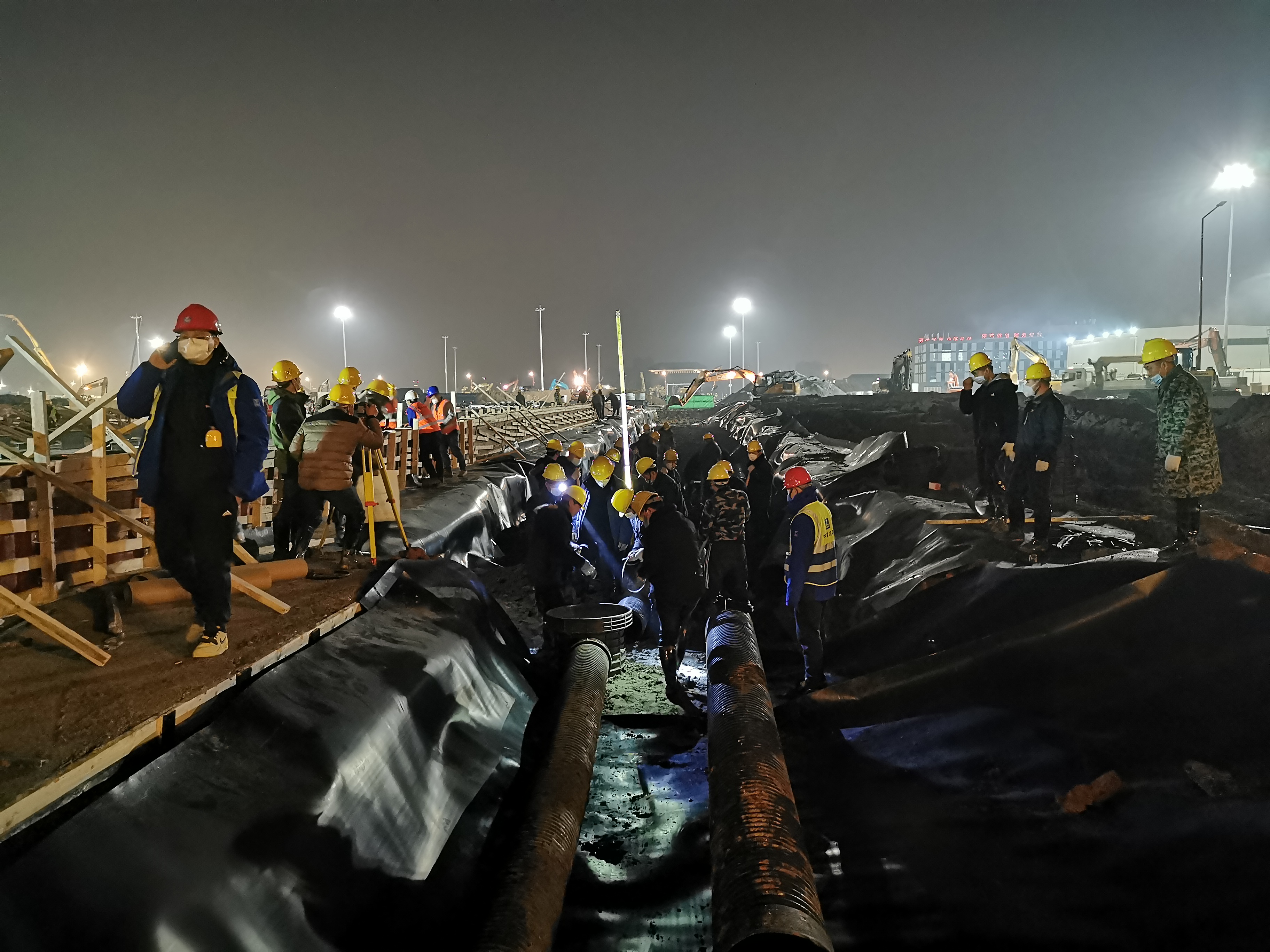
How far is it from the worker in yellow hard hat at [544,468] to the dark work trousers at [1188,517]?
5.87m

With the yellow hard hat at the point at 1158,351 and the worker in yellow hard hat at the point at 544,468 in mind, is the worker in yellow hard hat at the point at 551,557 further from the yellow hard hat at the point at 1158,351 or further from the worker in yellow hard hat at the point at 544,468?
the yellow hard hat at the point at 1158,351

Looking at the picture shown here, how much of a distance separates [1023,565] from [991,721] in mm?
2011

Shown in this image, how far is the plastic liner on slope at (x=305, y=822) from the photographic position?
89.1 inches

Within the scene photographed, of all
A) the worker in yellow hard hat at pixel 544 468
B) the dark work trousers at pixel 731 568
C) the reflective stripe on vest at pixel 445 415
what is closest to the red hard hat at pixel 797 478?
the dark work trousers at pixel 731 568

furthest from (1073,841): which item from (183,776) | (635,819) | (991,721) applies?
(183,776)

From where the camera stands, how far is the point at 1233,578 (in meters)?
3.85

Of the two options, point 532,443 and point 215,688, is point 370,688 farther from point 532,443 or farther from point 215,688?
point 532,443

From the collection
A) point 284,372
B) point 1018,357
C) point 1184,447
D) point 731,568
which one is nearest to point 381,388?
point 284,372

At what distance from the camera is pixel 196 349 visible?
11.4 feet

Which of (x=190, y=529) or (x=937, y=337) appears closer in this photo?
(x=190, y=529)

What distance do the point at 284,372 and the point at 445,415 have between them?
606cm

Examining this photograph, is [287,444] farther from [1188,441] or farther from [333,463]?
[1188,441]

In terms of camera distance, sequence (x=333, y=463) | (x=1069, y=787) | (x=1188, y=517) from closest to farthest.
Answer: (x=1069, y=787) < (x=1188, y=517) < (x=333, y=463)

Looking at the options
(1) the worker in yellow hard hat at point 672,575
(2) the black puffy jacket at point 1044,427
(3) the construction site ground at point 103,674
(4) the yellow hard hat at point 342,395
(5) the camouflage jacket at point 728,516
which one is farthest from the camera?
(5) the camouflage jacket at point 728,516
